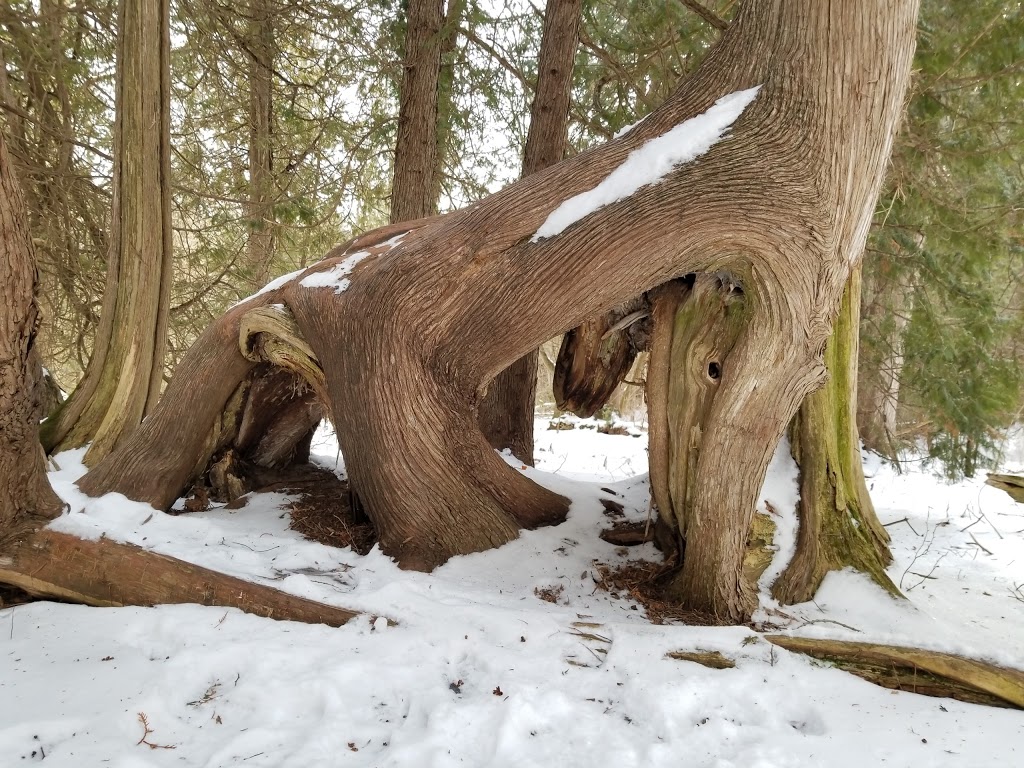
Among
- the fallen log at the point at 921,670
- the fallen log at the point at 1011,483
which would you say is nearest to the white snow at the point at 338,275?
the fallen log at the point at 921,670

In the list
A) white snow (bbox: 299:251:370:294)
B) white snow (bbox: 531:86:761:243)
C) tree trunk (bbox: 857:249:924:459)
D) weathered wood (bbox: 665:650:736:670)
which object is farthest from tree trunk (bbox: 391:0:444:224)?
weathered wood (bbox: 665:650:736:670)

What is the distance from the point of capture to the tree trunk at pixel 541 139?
517 centimetres

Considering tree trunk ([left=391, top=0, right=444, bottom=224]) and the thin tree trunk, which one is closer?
tree trunk ([left=391, top=0, right=444, bottom=224])

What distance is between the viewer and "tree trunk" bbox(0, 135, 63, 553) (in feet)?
7.34


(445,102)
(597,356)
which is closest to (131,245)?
(445,102)

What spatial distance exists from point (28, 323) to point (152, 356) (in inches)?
120

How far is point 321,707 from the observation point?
2072mm

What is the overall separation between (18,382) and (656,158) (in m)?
2.80

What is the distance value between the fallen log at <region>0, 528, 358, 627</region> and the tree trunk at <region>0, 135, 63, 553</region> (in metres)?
0.12

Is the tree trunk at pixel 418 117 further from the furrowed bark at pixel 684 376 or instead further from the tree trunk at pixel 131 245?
the furrowed bark at pixel 684 376

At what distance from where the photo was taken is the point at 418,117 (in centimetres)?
595

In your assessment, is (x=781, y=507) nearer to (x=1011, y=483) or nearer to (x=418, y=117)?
(x=1011, y=483)

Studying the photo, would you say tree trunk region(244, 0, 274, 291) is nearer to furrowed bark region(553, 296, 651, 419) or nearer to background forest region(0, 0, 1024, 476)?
background forest region(0, 0, 1024, 476)

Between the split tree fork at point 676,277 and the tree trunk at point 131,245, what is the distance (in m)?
2.10
